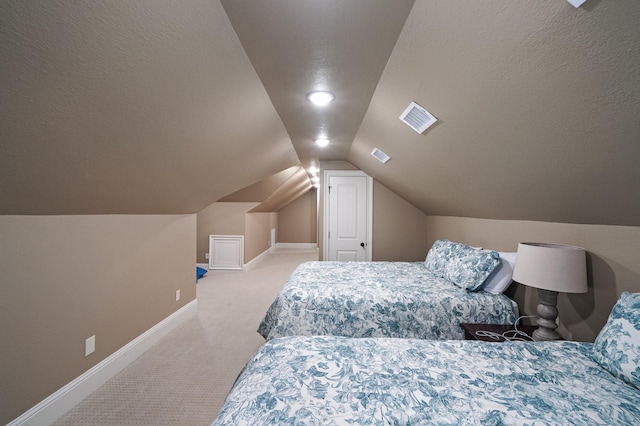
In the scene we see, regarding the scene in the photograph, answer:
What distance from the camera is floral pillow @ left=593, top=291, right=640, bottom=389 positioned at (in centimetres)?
119

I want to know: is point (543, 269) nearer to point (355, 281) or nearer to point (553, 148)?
point (553, 148)

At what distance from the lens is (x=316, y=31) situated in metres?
1.39

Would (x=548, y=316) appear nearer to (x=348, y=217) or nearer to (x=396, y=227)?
(x=396, y=227)

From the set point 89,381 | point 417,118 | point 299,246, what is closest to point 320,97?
point 417,118

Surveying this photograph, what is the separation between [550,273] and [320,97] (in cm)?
191

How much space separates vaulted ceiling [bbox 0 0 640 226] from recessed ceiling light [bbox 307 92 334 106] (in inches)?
2.9

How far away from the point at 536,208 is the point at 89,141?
286cm

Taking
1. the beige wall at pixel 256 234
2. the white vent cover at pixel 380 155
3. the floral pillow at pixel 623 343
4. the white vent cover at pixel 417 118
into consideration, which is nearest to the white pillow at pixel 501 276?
the floral pillow at pixel 623 343

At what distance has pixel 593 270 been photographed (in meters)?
1.78

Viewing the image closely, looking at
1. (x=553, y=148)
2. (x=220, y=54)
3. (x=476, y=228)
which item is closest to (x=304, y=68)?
(x=220, y=54)

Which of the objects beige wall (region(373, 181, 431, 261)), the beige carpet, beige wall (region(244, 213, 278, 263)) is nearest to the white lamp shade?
the beige carpet

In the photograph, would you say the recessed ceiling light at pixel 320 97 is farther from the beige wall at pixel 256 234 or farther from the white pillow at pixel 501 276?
the beige wall at pixel 256 234

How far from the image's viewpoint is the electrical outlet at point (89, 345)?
82.0 inches

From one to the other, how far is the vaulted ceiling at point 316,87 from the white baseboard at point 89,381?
1183 mm
